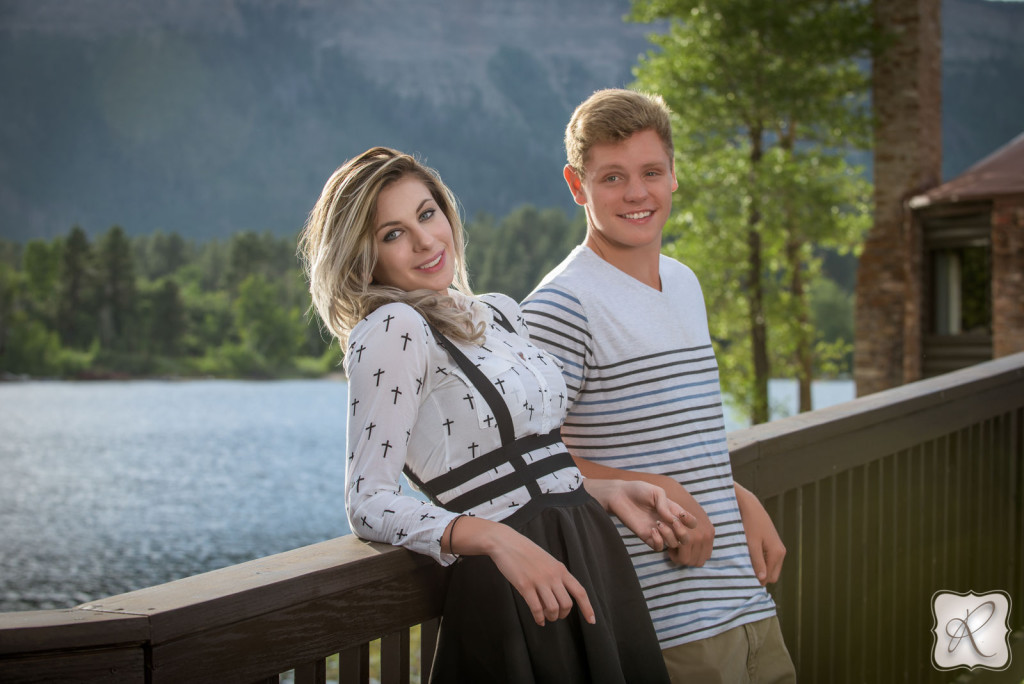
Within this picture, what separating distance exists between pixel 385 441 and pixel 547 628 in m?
0.33

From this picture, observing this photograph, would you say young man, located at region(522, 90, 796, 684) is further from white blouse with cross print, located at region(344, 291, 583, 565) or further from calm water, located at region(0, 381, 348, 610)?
calm water, located at region(0, 381, 348, 610)

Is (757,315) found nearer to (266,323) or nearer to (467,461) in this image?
(467,461)

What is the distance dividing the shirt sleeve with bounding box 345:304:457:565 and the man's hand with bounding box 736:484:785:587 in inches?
29.3

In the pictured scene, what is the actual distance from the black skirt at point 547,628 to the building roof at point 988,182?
15688 mm

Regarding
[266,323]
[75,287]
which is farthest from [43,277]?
[266,323]

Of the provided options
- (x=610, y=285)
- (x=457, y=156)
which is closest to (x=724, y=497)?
(x=610, y=285)

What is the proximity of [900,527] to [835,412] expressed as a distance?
0.56 m

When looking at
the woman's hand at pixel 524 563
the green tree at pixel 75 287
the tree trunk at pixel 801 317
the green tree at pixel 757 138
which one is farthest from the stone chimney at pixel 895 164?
the green tree at pixel 75 287

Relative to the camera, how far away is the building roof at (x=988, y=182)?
15172 millimetres

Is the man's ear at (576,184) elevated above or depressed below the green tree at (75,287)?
below

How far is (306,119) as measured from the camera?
467ft

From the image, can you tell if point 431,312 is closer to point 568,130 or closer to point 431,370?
point 431,370

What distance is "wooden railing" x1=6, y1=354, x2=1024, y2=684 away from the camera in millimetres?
1040

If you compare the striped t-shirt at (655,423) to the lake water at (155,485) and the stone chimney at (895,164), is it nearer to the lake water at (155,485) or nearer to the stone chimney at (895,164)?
the lake water at (155,485)
